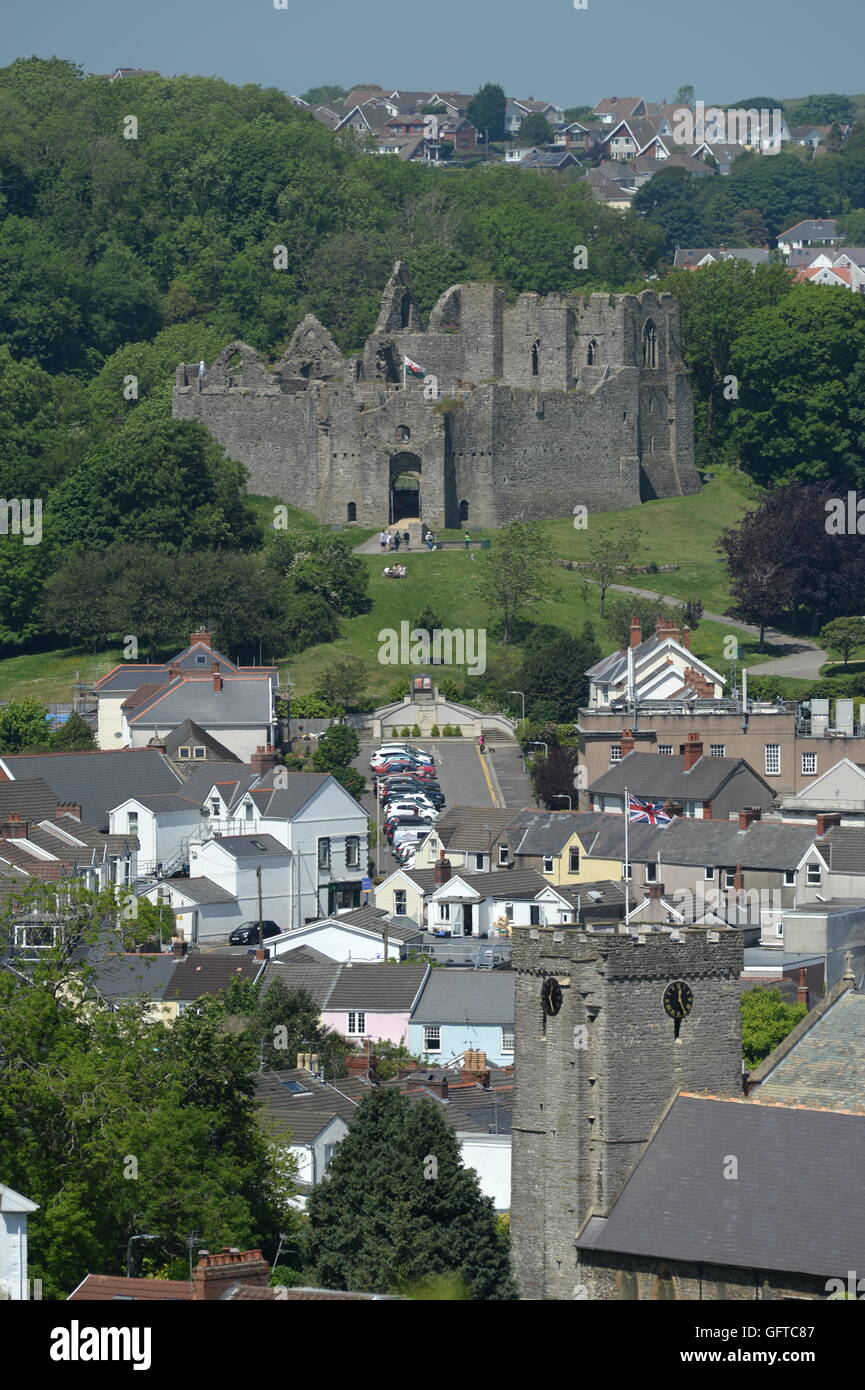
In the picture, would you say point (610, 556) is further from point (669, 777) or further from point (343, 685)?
point (669, 777)

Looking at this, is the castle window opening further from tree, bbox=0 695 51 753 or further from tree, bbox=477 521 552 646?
tree, bbox=0 695 51 753

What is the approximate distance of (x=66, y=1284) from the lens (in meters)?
35.2

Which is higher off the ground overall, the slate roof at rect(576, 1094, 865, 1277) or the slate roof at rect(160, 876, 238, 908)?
the slate roof at rect(160, 876, 238, 908)

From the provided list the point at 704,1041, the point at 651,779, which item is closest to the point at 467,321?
the point at 651,779

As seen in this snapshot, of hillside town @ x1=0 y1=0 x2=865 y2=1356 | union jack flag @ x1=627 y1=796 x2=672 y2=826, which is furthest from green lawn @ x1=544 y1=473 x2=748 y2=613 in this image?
union jack flag @ x1=627 y1=796 x2=672 y2=826

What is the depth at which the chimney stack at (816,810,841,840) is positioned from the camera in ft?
229

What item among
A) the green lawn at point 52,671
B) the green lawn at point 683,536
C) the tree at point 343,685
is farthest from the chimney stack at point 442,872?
the green lawn at point 683,536

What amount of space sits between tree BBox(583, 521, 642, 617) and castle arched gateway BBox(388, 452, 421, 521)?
610 cm

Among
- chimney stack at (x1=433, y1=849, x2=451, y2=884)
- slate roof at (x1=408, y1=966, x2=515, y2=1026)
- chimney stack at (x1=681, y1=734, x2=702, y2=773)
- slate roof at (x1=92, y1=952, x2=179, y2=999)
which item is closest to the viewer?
slate roof at (x1=92, y1=952, x2=179, y2=999)

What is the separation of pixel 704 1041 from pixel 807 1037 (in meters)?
2.00

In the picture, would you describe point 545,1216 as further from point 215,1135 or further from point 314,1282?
point 215,1135

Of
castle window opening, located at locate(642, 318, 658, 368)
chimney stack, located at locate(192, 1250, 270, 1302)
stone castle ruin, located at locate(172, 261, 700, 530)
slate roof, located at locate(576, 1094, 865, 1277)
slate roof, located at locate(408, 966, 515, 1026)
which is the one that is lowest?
chimney stack, located at locate(192, 1250, 270, 1302)

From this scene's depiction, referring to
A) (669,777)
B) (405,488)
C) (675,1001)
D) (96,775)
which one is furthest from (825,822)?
(405,488)

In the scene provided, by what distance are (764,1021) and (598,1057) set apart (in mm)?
12466
